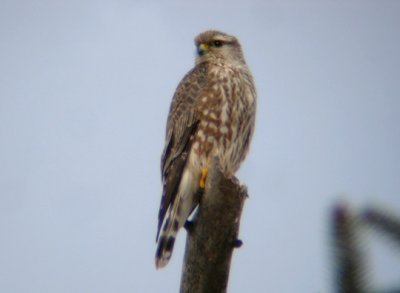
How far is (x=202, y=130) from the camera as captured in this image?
452 cm

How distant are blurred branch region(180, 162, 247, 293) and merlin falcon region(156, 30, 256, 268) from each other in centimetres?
132

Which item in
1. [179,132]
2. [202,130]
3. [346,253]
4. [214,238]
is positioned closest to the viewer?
[346,253]

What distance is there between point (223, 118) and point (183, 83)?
720mm

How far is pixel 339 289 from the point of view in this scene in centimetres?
87

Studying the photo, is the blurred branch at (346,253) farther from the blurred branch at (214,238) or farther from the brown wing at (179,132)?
the brown wing at (179,132)

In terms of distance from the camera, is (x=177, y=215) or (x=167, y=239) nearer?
(x=167, y=239)

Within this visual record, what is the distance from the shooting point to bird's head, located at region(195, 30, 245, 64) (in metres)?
5.49

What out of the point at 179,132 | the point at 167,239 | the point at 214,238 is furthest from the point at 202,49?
the point at 214,238

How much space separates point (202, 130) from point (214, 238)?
2105 mm

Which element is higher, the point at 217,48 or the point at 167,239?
the point at 217,48

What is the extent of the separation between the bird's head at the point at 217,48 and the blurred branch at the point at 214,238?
9.72 feet

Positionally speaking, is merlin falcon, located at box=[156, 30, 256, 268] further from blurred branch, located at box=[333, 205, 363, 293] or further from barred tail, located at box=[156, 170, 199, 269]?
blurred branch, located at box=[333, 205, 363, 293]

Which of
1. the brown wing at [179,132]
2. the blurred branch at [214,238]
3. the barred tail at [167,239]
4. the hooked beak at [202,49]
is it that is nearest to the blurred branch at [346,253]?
the blurred branch at [214,238]

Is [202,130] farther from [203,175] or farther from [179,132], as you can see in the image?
[203,175]
